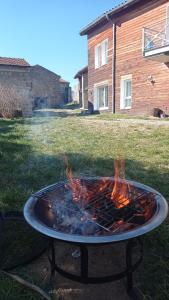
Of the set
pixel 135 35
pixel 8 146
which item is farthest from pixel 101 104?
pixel 8 146

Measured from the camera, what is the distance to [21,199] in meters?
3.59

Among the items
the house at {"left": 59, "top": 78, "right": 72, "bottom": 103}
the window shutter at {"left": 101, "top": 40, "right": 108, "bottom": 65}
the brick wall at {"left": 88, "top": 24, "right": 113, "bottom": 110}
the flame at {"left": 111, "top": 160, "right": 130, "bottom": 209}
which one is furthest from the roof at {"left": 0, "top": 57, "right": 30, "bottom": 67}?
the house at {"left": 59, "top": 78, "right": 72, "bottom": 103}

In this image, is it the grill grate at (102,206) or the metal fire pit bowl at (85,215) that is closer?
the metal fire pit bowl at (85,215)

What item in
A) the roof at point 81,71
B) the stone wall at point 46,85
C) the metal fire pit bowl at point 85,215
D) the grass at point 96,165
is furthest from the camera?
the stone wall at point 46,85

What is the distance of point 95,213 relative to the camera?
87.9 inches

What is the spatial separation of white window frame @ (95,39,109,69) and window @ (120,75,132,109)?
8.25ft

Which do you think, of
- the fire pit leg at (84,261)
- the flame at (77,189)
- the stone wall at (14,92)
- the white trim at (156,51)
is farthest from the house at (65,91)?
the fire pit leg at (84,261)

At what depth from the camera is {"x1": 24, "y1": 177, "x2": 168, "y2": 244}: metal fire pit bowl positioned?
5.72ft

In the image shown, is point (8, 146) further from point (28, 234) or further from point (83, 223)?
point (83, 223)

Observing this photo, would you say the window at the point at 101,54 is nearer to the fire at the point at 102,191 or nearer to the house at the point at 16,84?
the house at the point at 16,84

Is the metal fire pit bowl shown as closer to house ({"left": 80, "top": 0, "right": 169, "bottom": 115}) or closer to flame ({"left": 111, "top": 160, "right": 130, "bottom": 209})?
flame ({"left": 111, "top": 160, "right": 130, "bottom": 209})

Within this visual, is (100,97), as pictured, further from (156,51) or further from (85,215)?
(85,215)

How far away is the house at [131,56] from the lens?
530 inches

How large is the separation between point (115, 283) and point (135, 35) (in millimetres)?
15167
